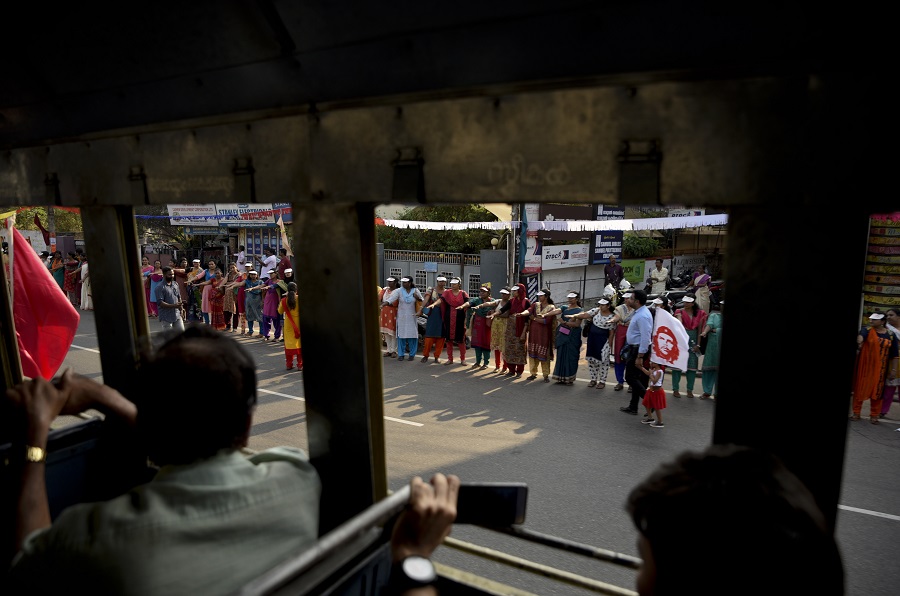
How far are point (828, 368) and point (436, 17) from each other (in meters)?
1.34

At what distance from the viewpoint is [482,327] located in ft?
33.6

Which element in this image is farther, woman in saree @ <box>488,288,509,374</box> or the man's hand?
woman in saree @ <box>488,288,509,374</box>

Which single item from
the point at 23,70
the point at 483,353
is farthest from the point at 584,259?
the point at 23,70

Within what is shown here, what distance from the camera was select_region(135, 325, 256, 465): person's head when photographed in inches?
53.6

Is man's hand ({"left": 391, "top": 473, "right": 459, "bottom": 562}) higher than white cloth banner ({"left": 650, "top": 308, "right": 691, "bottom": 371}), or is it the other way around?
man's hand ({"left": 391, "top": 473, "right": 459, "bottom": 562})

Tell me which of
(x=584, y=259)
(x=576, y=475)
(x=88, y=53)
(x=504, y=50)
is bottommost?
(x=576, y=475)

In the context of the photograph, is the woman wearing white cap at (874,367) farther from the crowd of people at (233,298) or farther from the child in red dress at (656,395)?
the crowd of people at (233,298)

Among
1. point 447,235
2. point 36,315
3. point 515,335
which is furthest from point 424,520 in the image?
point 447,235

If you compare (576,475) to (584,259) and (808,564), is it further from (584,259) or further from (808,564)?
(584,259)

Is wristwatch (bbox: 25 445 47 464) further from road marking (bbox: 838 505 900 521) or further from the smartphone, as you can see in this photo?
road marking (bbox: 838 505 900 521)

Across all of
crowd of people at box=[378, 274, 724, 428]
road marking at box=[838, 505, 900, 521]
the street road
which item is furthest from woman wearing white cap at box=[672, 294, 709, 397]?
road marking at box=[838, 505, 900, 521]

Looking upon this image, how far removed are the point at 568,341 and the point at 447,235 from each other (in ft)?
32.6

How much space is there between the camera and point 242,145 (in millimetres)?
2098

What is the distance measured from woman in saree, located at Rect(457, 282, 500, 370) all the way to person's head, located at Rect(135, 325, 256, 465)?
29.1ft
